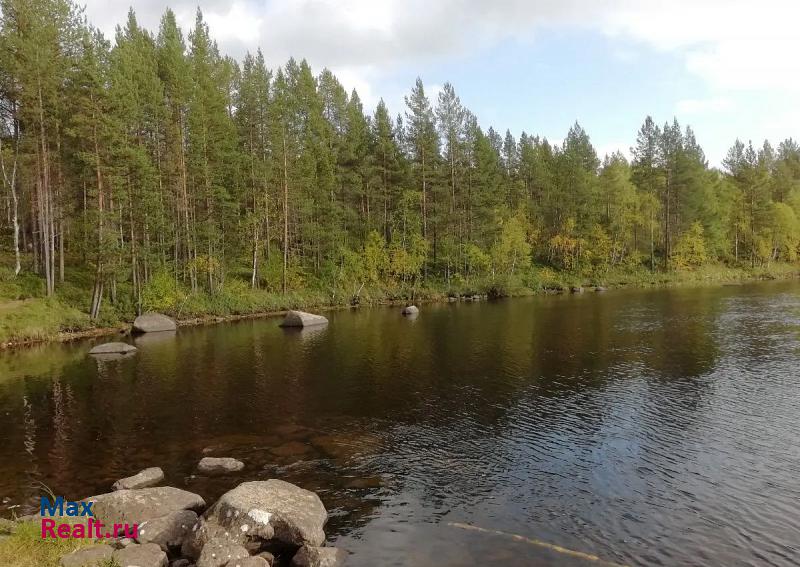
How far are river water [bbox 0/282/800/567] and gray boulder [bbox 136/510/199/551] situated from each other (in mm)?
2433

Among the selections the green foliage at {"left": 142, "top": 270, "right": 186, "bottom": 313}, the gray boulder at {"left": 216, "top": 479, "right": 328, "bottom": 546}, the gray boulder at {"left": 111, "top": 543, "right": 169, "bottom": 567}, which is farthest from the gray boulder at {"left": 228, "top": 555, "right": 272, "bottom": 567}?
the green foliage at {"left": 142, "top": 270, "right": 186, "bottom": 313}

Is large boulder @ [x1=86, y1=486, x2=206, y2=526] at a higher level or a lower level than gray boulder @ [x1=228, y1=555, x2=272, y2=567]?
higher

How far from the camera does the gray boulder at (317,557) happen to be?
37.2ft

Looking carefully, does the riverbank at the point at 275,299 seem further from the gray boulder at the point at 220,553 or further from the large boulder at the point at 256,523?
the gray boulder at the point at 220,553

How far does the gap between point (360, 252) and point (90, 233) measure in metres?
34.6

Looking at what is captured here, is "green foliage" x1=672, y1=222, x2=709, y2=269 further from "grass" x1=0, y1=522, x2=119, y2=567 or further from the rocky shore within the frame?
"grass" x1=0, y1=522, x2=119, y2=567

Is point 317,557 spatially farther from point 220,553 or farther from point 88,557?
point 88,557

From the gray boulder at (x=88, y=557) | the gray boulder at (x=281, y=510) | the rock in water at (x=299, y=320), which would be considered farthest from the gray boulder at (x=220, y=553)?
the rock in water at (x=299, y=320)

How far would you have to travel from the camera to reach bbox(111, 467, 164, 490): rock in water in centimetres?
1536

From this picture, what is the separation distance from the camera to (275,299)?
203 feet

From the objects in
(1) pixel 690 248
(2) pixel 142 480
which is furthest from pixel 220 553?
(1) pixel 690 248

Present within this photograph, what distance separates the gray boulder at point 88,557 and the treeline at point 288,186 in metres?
41.4

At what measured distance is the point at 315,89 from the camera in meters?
80.6

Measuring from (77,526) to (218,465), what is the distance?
5617 millimetres
